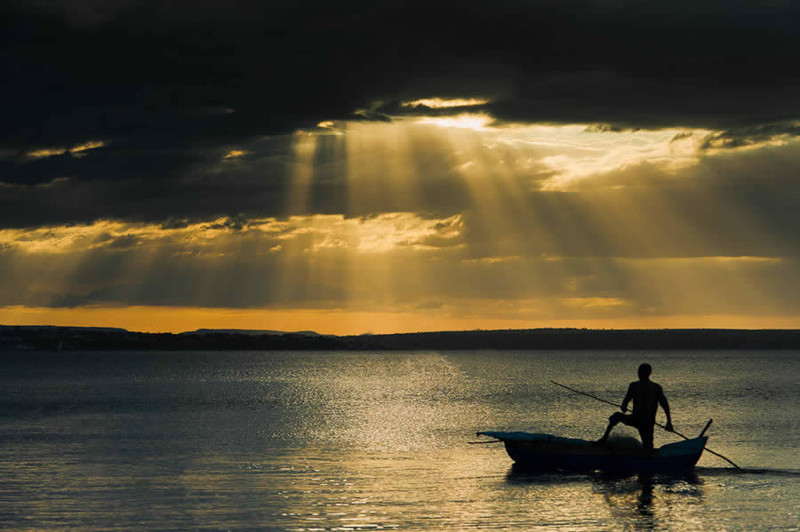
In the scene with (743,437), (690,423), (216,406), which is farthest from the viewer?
(216,406)

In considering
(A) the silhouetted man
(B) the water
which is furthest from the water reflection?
(A) the silhouetted man

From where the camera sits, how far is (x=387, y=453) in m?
39.5

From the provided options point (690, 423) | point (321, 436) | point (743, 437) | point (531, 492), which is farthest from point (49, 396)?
point (531, 492)

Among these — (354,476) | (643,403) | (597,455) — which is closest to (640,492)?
(597,455)

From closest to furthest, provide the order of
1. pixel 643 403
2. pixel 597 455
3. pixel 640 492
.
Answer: pixel 640 492
pixel 643 403
pixel 597 455

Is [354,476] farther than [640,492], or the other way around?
[354,476]

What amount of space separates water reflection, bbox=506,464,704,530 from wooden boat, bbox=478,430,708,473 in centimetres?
28

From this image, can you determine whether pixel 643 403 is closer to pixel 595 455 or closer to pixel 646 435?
pixel 646 435

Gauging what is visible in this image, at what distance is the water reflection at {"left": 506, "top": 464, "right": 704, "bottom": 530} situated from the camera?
23.9 m

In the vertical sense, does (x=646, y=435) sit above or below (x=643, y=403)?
below

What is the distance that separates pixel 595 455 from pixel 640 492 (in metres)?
2.96

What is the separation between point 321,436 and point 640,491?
22408mm

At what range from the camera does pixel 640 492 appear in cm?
2780

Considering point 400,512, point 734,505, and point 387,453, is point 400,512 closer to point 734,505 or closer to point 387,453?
point 734,505
